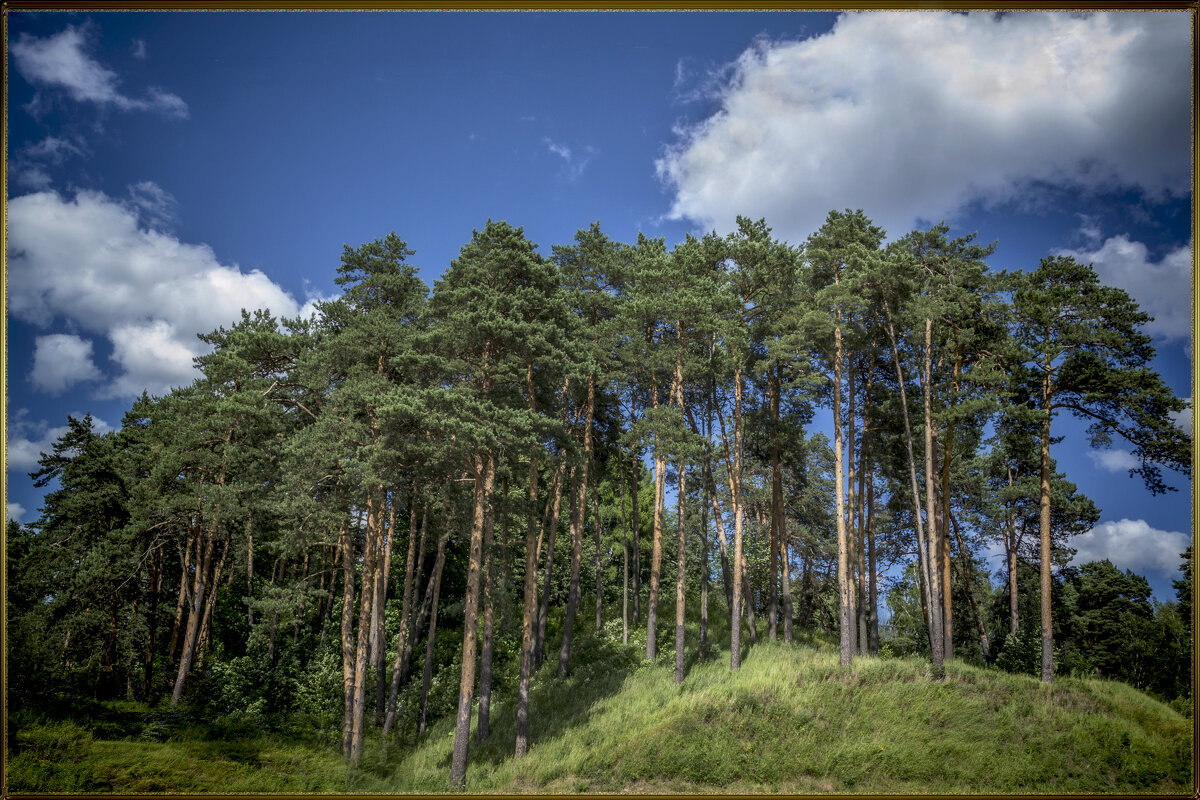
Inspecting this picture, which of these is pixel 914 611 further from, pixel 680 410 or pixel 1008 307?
pixel 680 410

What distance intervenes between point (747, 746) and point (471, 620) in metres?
6.87

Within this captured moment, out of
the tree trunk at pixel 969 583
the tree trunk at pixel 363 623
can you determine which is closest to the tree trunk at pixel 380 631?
the tree trunk at pixel 363 623

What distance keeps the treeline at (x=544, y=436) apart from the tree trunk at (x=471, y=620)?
0.21 ft

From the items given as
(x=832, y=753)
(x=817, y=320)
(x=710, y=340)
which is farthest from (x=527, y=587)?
(x=817, y=320)

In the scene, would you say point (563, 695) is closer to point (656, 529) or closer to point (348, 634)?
point (656, 529)

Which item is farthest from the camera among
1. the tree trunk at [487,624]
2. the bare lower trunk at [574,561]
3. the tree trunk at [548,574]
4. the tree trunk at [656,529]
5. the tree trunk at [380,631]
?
the tree trunk at [548,574]

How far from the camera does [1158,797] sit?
816 centimetres

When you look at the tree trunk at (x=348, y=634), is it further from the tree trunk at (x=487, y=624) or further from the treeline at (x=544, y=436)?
the tree trunk at (x=487, y=624)

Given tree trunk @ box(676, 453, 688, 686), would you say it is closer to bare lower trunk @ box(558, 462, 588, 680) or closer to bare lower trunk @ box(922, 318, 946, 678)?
bare lower trunk @ box(558, 462, 588, 680)

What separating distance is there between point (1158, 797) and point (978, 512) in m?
19.0

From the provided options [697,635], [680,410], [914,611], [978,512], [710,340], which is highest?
[710,340]

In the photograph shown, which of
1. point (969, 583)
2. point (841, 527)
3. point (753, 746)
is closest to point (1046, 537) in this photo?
point (841, 527)

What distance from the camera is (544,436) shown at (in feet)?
51.7

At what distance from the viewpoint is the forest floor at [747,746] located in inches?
441
